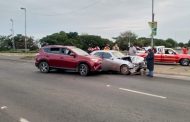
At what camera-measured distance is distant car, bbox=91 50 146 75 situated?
21.2 meters

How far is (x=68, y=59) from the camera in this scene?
20500 mm

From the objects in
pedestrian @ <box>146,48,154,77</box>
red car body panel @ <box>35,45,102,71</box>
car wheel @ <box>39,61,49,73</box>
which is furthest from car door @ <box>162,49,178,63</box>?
car wheel @ <box>39,61,49,73</box>

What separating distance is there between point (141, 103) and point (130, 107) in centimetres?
84

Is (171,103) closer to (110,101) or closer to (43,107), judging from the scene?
(110,101)

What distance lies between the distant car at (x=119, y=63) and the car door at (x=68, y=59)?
2035 millimetres

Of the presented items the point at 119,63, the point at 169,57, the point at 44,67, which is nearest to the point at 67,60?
the point at 44,67

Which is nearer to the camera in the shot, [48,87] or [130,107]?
[130,107]

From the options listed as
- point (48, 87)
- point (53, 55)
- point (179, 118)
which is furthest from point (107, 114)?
point (53, 55)

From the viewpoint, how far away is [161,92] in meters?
13.1

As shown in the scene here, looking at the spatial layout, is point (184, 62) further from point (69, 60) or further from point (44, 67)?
point (44, 67)

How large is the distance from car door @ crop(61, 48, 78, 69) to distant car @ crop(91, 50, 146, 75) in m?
2.04

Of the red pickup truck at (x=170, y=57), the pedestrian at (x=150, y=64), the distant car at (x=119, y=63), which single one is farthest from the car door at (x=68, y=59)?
the red pickup truck at (x=170, y=57)

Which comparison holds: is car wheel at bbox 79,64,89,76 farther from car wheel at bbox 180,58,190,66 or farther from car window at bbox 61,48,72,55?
car wheel at bbox 180,58,190,66

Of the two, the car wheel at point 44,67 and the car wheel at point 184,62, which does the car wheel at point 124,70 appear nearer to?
the car wheel at point 44,67
